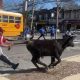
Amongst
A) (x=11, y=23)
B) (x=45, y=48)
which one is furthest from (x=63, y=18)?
(x=45, y=48)

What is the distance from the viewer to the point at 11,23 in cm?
3130

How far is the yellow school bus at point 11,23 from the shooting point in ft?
100

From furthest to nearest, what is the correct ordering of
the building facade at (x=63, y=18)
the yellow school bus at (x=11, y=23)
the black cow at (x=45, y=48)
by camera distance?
the building facade at (x=63, y=18) < the yellow school bus at (x=11, y=23) < the black cow at (x=45, y=48)

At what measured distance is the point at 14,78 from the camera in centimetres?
1030

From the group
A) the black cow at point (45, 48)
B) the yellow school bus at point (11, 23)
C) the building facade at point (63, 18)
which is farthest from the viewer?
the building facade at point (63, 18)

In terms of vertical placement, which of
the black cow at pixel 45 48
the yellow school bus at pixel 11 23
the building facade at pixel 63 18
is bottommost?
the building facade at pixel 63 18

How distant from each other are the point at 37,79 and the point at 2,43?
7.44 ft

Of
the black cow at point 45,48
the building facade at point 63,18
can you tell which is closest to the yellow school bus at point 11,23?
the black cow at point 45,48

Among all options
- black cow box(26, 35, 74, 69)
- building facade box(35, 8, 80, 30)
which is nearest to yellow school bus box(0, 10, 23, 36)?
black cow box(26, 35, 74, 69)

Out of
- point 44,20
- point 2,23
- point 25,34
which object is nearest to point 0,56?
point 2,23

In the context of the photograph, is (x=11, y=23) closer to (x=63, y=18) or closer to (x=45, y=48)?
(x=45, y=48)

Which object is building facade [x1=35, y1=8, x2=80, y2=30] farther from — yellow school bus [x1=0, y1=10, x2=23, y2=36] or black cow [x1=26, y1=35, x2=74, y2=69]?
black cow [x1=26, y1=35, x2=74, y2=69]

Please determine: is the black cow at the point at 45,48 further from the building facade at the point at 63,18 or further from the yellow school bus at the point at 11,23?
the building facade at the point at 63,18

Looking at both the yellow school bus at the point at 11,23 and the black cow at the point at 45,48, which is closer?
the black cow at the point at 45,48
